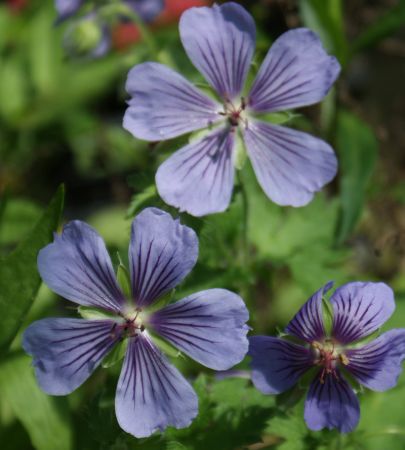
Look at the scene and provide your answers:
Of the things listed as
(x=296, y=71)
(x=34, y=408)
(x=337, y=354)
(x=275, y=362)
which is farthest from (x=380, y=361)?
(x=34, y=408)

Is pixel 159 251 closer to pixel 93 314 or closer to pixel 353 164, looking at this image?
pixel 93 314

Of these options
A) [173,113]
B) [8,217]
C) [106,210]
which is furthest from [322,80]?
[106,210]

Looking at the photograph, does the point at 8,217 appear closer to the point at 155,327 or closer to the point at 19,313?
the point at 19,313

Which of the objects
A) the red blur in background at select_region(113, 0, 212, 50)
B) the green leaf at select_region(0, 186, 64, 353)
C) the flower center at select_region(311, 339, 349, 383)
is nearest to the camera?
the flower center at select_region(311, 339, 349, 383)

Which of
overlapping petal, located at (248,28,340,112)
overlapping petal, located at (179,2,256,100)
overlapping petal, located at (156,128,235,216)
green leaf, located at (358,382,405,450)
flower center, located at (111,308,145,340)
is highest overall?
overlapping petal, located at (179,2,256,100)

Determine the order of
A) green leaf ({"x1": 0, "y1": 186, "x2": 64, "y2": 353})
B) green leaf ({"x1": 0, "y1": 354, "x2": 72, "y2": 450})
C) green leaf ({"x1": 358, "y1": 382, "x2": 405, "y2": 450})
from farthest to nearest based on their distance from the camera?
1. green leaf ({"x1": 358, "y1": 382, "x2": 405, "y2": 450})
2. green leaf ({"x1": 0, "y1": 354, "x2": 72, "y2": 450})
3. green leaf ({"x1": 0, "y1": 186, "x2": 64, "y2": 353})

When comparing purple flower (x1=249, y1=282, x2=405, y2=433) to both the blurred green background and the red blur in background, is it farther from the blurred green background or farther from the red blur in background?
the red blur in background

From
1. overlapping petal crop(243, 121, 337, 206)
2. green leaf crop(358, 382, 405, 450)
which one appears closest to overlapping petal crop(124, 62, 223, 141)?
overlapping petal crop(243, 121, 337, 206)
